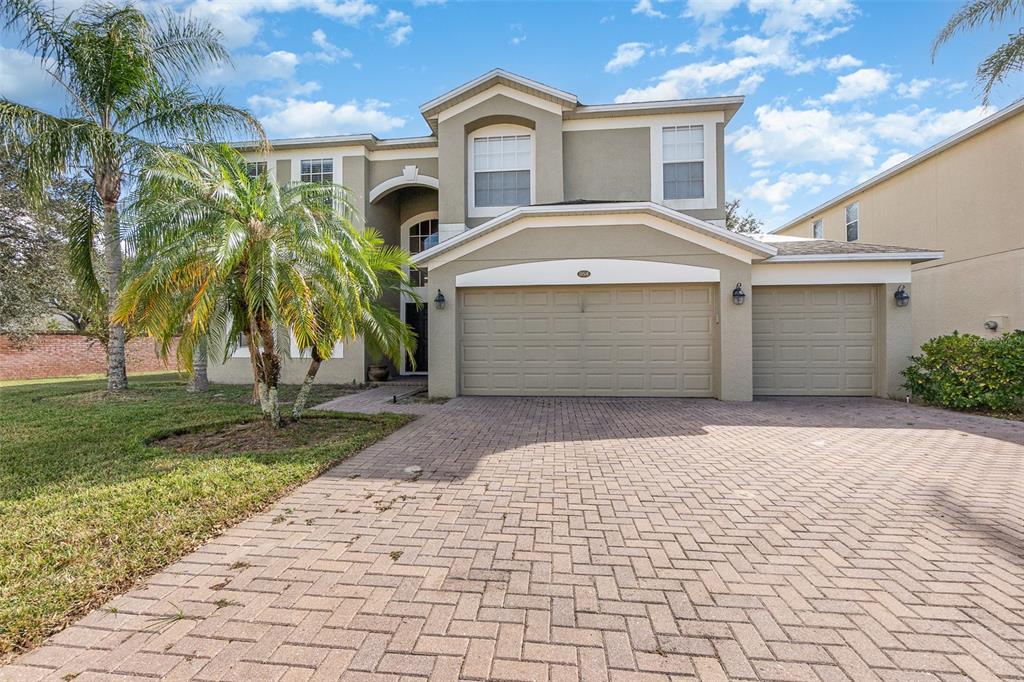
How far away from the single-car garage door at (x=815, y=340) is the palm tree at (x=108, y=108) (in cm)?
1300

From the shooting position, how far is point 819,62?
34.1 feet

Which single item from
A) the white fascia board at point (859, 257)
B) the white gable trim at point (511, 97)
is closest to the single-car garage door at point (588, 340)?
the white fascia board at point (859, 257)

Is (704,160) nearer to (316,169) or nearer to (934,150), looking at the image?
(934,150)

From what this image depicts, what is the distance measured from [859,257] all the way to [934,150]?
6519 mm

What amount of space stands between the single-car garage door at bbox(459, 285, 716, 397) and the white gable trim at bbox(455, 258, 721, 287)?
0.86ft

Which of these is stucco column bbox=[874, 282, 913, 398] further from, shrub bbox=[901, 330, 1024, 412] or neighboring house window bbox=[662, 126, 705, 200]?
neighboring house window bbox=[662, 126, 705, 200]

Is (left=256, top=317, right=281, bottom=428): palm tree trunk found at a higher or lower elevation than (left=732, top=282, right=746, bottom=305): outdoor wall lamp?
lower

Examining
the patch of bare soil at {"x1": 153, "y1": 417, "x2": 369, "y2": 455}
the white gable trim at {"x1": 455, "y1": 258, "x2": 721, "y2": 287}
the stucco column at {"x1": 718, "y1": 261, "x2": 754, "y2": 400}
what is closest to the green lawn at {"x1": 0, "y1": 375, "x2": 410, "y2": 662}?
the patch of bare soil at {"x1": 153, "y1": 417, "x2": 369, "y2": 455}

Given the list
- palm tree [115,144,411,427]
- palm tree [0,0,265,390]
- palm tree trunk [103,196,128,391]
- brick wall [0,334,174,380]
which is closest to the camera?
palm tree [115,144,411,427]

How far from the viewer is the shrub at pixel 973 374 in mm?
8041

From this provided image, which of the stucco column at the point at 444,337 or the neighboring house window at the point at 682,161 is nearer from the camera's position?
the stucco column at the point at 444,337

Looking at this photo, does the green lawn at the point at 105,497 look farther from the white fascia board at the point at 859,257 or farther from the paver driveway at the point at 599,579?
the white fascia board at the point at 859,257

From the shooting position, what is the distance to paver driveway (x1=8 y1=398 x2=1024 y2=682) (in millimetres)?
2148

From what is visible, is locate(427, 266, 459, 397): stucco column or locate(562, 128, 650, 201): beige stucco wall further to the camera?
locate(562, 128, 650, 201): beige stucco wall
